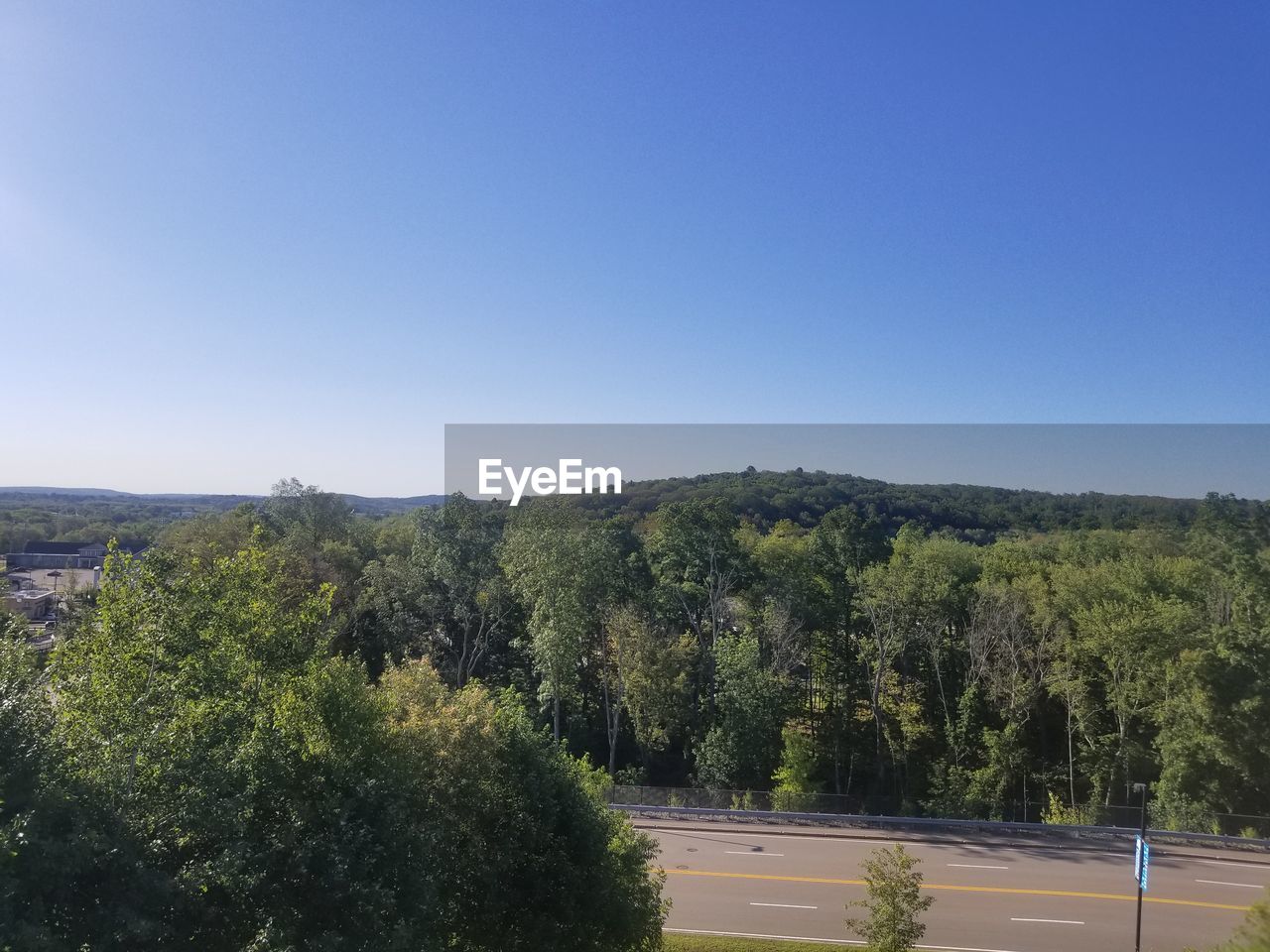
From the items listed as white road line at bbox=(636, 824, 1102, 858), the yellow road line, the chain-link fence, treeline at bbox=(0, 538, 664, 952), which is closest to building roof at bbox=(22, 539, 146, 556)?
the chain-link fence


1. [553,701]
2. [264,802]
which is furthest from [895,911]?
[553,701]

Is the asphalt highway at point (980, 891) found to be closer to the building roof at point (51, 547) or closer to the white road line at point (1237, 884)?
the white road line at point (1237, 884)

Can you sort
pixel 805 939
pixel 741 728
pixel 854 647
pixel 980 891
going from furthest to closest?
pixel 854 647 → pixel 741 728 → pixel 980 891 → pixel 805 939

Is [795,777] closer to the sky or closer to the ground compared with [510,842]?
closer to the ground

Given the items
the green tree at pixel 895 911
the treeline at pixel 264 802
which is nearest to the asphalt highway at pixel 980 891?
the green tree at pixel 895 911

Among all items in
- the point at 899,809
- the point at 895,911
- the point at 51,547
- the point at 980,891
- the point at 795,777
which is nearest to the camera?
the point at 895,911

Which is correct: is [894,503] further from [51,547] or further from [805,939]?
[51,547]

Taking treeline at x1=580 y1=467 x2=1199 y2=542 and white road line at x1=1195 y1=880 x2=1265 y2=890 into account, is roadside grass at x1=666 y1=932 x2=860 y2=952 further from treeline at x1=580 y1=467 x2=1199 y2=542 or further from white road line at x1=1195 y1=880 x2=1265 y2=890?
treeline at x1=580 y1=467 x2=1199 y2=542
